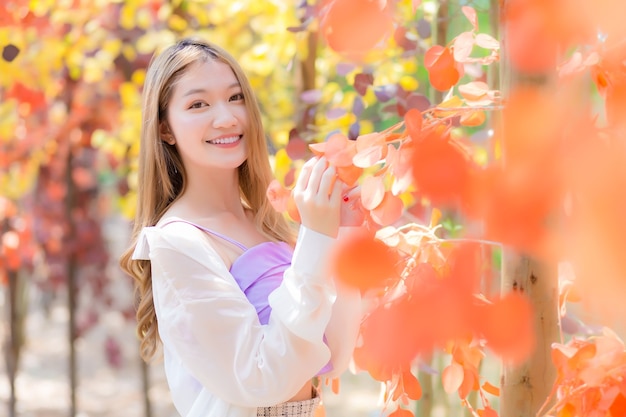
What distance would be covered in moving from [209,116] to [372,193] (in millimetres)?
501

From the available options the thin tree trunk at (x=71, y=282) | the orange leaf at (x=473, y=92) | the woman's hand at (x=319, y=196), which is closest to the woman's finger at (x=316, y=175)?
the woman's hand at (x=319, y=196)

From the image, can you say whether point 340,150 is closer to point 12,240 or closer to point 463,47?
point 463,47

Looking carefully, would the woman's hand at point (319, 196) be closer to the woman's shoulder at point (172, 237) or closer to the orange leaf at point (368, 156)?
the orange leaf at point (368, 156)

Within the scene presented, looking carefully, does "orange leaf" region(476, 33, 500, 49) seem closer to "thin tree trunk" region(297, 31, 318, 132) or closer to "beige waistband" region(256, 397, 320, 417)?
"beige waistband" region(256, 397, 320, 417)

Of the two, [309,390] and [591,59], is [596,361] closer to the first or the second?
[591,59]

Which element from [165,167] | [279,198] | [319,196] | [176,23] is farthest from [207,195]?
[176,23]

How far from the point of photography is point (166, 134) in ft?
5.20

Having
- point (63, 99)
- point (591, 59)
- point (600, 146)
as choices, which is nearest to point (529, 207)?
point (600, 146)

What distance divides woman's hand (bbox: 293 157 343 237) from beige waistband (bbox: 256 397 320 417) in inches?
14.6

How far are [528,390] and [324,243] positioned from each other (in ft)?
1.15

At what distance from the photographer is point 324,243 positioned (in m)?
1.21

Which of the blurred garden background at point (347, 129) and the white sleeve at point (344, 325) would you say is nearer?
the blurred garden background at point (347, 129)

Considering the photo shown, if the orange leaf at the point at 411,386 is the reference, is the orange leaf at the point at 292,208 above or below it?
above

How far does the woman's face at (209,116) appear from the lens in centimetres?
147
